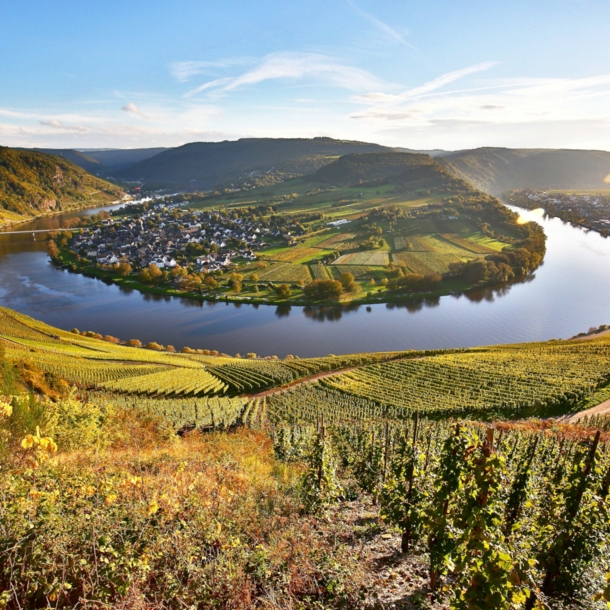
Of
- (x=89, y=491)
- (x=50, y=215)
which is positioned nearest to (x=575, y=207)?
(x=89, y=491)

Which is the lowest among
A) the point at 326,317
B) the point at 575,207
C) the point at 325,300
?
the point at 326,317

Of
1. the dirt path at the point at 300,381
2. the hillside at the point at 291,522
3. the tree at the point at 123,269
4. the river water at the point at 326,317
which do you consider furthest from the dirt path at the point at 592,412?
the tree at the point at 123,269

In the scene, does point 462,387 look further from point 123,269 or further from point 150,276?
point 123,269

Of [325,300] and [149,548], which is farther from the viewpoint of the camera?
[325,300]

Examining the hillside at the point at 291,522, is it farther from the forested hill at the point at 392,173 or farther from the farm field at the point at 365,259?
the forested hill at the point at 392,173

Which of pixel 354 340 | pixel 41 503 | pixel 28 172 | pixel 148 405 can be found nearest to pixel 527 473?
pixel 41 503

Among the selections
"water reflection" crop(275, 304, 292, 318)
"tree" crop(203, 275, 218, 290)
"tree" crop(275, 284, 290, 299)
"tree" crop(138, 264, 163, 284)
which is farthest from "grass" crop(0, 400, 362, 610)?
"tree" crop(138, 264, 163, 284)

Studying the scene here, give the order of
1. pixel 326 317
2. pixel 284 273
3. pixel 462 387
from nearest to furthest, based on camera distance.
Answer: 1. pixel 462 387
2. pixel 326 317
3. pixel 284 273

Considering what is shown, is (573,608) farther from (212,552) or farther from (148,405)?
(148,405)
